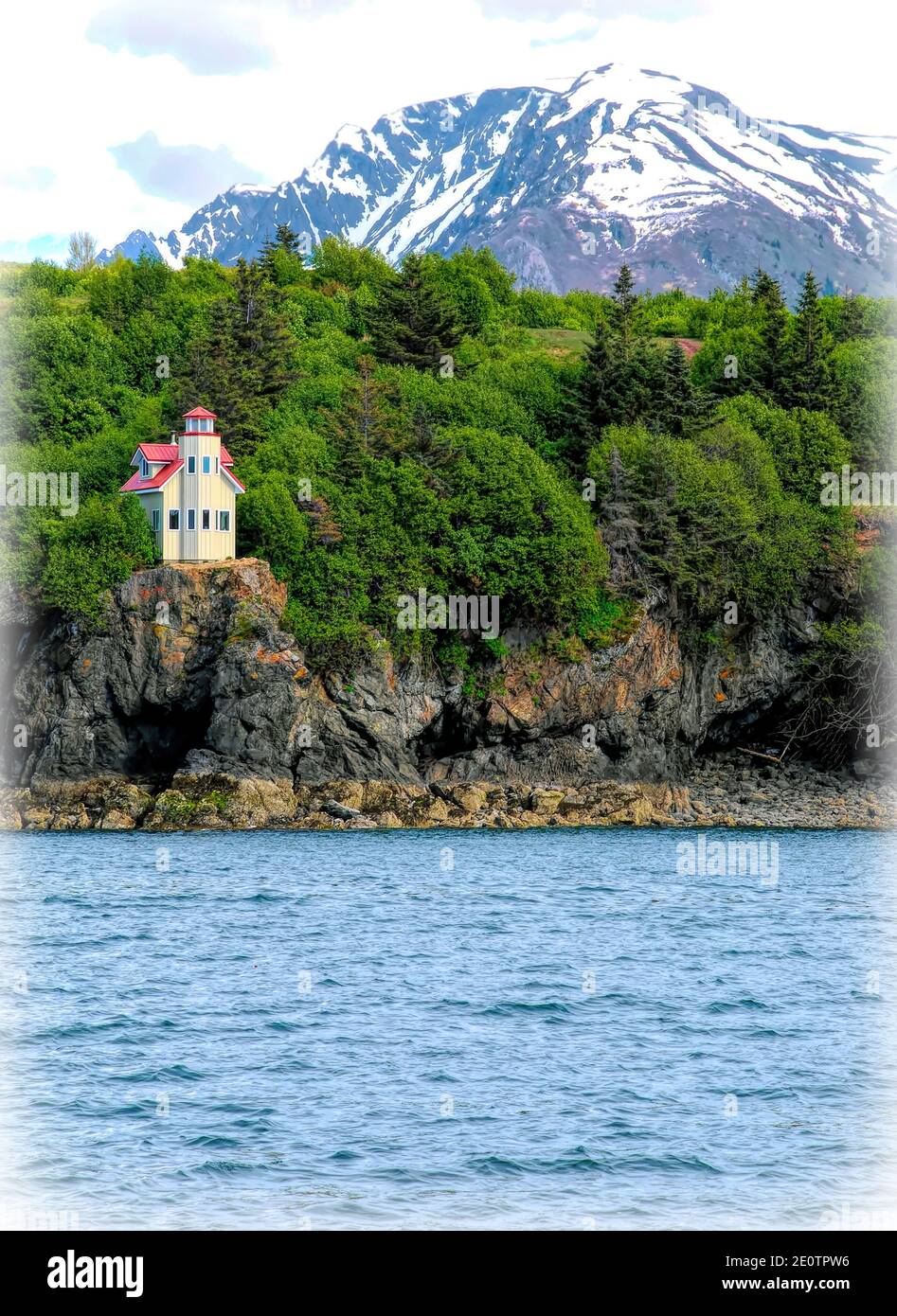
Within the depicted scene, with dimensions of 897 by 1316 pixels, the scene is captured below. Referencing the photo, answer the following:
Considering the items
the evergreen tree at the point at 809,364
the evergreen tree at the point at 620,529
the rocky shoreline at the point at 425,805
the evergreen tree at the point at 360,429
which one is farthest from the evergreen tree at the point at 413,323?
the rocky shoreline at the point at 425,805

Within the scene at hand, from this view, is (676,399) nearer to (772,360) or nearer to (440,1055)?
A: (772,360)

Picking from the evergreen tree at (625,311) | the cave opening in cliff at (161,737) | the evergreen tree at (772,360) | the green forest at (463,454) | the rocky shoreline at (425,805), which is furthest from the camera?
the evergreen tree at (772,360)

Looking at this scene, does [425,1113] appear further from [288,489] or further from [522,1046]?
[288,489]

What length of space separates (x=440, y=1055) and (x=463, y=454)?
6187 centimetres

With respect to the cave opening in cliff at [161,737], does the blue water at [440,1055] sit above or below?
below

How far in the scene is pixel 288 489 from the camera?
8225 centimetres

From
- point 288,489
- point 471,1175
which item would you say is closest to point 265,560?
point 288,489

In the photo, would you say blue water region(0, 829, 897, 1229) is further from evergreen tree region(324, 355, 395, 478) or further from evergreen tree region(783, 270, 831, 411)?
evergreen tree region(783, 270, 831, 411)

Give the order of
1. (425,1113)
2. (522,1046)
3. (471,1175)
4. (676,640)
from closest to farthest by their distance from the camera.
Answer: (471,1175) < (425,1113) < (522,1046) < (676,640)

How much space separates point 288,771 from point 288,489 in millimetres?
15945

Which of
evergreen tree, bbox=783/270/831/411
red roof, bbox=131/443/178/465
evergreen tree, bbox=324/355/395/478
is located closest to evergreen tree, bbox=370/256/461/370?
evergreen tree, bbox=324/355/395/478

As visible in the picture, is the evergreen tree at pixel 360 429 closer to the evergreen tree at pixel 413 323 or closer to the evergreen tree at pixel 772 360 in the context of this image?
the evergreen tree at pixel 413 323

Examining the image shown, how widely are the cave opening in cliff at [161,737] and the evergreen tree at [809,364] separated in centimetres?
4390

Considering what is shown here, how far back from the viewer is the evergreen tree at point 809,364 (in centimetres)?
9756
